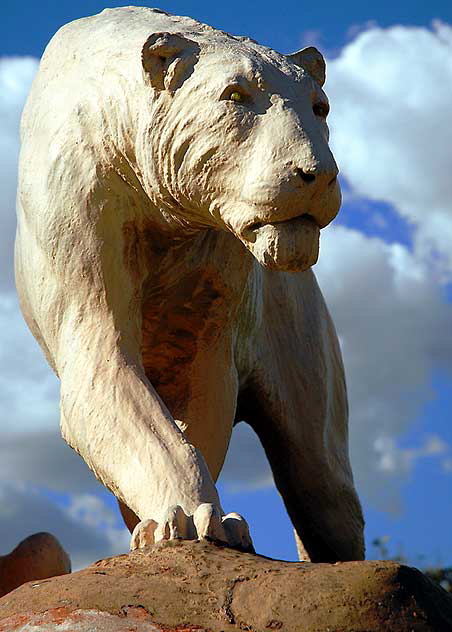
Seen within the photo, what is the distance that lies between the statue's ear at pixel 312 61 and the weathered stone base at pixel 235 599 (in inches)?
81.5

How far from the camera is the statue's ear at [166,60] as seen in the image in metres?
5.30

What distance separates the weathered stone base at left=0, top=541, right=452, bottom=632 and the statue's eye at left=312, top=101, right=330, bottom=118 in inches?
70.1

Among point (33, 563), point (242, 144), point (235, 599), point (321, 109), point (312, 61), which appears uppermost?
point (312, 61)

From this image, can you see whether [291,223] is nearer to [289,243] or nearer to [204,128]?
[289,243]

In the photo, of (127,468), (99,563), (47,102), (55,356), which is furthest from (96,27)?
(99,563)

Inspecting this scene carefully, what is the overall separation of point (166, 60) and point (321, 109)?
0.58 m

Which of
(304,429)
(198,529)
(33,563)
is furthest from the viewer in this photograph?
(304,429)

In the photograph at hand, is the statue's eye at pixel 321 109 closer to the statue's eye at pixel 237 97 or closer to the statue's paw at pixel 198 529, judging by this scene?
the statue's eye at pixel 237 97

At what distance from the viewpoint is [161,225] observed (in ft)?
18.6

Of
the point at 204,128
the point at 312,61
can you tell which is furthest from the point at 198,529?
the point at 312,61

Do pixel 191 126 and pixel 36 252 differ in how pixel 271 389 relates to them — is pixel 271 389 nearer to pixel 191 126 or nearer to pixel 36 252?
pixel 36 252

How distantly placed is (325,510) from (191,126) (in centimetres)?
269

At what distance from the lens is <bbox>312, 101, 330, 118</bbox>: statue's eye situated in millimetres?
5336

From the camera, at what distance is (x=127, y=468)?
5.10 meters
